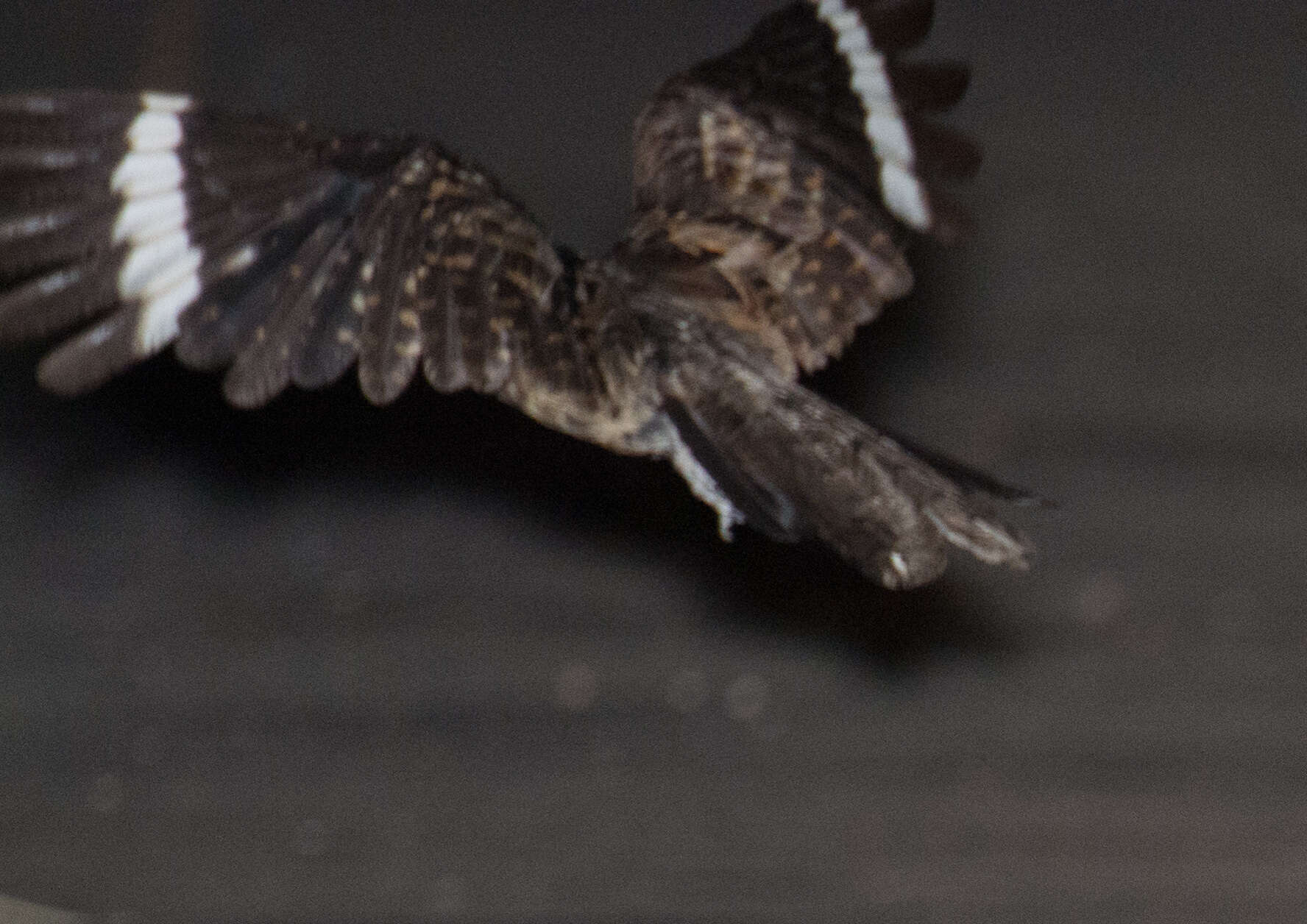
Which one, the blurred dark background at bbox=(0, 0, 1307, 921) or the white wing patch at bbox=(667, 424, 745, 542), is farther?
the blurred dark background at bbox=(0, 0, 1307, 921)

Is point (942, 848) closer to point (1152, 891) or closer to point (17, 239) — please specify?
point (1152, 891)

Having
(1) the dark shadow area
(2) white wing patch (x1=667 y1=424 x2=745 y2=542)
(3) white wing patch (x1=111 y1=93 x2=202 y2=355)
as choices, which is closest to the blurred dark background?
(1) the dark shadow area

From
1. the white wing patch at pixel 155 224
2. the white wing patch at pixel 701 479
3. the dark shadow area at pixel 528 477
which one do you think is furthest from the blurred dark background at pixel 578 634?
the white wing patch at pixel 155 224

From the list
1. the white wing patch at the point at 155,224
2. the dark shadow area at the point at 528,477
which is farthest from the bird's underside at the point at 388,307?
the dark shadow area at the point at 528,477

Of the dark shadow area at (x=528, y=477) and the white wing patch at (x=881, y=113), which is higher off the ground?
the white wing patch at (x=881, y=113)

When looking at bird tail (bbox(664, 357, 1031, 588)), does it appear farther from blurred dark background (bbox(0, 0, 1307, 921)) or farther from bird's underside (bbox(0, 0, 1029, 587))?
blurred dark background (bbox(0, 0, 1307, 921))

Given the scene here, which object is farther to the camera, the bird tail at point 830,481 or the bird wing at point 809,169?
the bird wing at point 809,169

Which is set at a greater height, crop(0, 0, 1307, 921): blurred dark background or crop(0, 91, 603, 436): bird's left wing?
crop(0, 91, 603, 436): bird's left wing

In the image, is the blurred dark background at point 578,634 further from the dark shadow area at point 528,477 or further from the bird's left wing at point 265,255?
the bird's left wing at point 265,255
